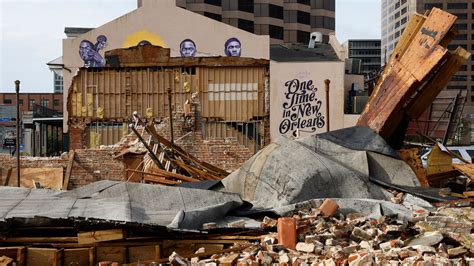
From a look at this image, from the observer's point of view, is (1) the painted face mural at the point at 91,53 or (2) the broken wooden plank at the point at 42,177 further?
(1) the painted face mural at the point at 91,53

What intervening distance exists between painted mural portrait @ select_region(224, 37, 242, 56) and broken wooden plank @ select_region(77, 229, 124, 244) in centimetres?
1869

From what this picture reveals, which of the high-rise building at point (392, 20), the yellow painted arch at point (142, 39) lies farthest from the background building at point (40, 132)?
the high-rise building at point (392, 20)

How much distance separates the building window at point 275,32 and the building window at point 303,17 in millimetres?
2589

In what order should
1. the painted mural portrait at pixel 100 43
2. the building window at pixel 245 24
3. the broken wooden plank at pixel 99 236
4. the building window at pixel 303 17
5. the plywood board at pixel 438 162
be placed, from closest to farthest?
1. the broken wooden plank at pixel 99 236
2. the plywood board at pixel 438 162
3. the painted mural portrait at pixel 100 43
4. the building window at pixel 245 24
5. the building window at pixel 303 17

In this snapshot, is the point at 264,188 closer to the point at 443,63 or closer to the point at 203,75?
the point at 443,63

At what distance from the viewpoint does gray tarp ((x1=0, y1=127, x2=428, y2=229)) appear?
8406mm

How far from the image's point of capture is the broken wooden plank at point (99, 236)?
7.71 metres

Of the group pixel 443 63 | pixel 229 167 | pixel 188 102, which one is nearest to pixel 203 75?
pixel 188 102

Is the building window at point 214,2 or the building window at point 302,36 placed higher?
the building window at point 214,2

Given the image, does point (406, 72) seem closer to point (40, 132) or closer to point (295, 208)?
point (295, 208)

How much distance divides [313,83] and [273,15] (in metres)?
32.3

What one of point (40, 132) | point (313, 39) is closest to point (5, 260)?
point (40, 132)

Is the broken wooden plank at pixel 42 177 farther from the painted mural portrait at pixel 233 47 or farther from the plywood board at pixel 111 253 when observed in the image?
the plywood board at pixel 111 253

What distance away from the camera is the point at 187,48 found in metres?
26.2
